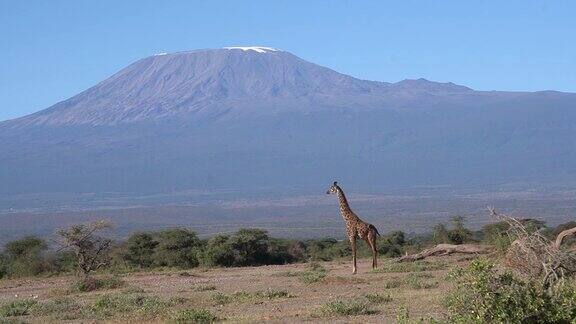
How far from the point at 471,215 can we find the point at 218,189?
6711cm

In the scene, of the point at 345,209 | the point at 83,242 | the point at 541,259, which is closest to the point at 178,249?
the point at 83,242

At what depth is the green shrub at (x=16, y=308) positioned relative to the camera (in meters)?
17.3

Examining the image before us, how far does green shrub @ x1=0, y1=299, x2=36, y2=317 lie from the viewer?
56.6 ft

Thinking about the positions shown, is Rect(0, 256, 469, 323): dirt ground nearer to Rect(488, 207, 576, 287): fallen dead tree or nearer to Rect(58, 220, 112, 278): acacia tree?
Rect(58, 220, 112, 278): acacia tree

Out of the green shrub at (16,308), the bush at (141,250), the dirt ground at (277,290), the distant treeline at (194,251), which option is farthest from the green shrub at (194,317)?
the bush at (141,250)

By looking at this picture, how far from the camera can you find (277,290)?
20.2 meters

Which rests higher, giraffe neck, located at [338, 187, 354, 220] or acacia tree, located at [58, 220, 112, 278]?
giraffe neck, located at [338, 187, 354, 220]

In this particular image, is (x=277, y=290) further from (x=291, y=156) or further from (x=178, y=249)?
(x=291, y=156)

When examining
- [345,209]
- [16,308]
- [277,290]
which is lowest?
[277,290]

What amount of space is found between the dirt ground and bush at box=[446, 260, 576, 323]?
800 millimetres

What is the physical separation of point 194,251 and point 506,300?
1004 inches

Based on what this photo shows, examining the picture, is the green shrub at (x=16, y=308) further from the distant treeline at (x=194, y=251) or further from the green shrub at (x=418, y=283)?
the distant treeline at (x=194, y=251)

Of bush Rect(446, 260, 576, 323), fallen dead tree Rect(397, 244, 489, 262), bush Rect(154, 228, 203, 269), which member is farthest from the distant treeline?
bush Rect(446, 260, 576, 323)

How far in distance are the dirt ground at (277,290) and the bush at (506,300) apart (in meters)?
0.80
